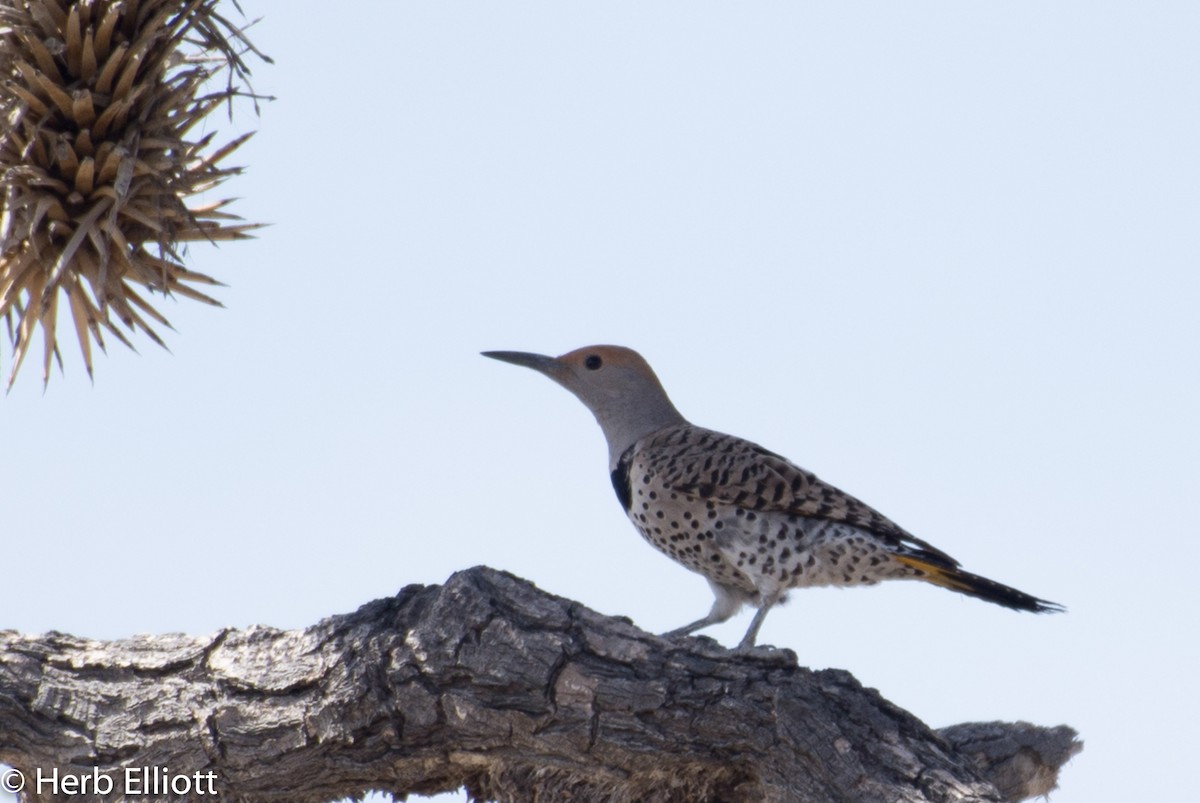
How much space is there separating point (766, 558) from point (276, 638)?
7.64 feet

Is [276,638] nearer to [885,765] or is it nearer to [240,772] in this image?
[240,772]

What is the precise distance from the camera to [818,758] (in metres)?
4.57

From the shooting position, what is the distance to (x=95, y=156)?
5.36 metres

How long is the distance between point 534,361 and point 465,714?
11.4ft

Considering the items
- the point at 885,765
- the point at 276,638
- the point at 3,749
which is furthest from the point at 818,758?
the point at 3,749

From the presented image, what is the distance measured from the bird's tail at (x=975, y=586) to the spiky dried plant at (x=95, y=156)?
3134mm

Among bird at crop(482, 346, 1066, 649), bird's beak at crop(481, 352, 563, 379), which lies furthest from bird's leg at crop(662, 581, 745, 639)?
bird's beak at crop(481, 352, 563, 379)

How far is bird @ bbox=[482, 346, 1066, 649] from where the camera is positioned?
21.4 feet

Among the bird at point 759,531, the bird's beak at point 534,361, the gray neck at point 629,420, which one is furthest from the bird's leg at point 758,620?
the bird's beak at point 534,361

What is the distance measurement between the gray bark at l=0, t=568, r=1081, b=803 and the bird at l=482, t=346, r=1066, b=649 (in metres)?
1.60

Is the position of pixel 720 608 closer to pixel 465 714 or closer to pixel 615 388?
pixel 615 388

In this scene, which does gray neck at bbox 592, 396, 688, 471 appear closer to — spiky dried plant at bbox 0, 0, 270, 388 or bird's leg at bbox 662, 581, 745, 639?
bird's leg at bbox 662, 581, 745, 639

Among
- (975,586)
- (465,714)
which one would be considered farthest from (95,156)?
(975,586)

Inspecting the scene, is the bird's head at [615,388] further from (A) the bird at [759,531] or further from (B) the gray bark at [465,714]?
(B) the gray bark at [465,714]
